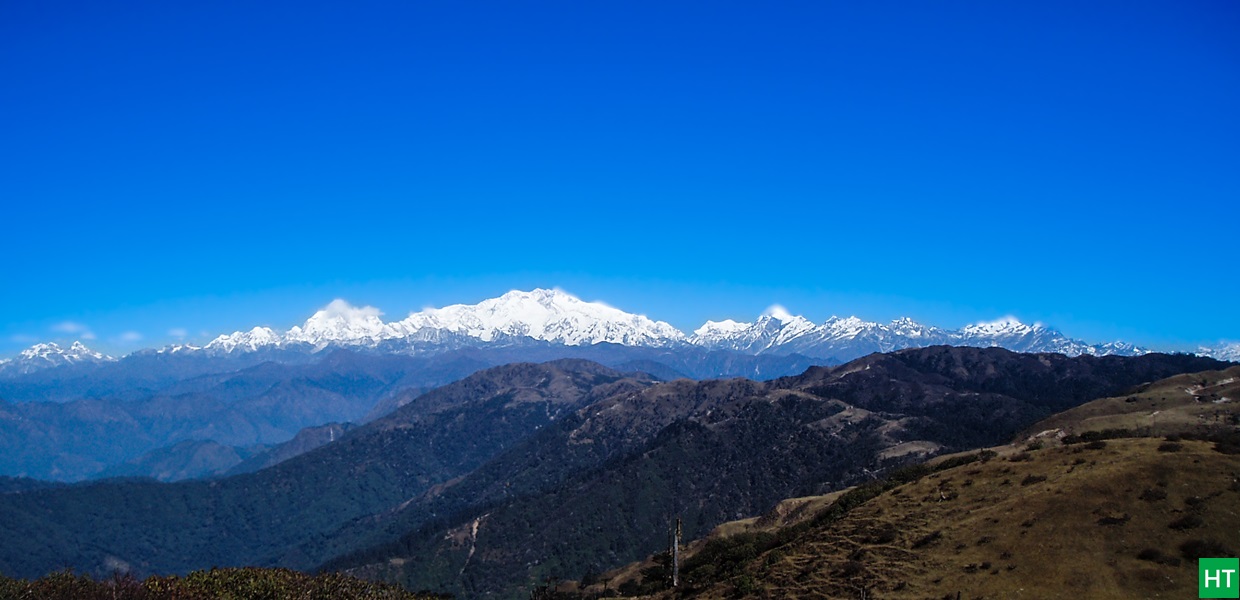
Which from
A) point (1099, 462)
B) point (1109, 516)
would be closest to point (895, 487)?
point (1099, 462)

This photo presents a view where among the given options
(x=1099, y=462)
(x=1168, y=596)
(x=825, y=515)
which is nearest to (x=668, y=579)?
(x=825, y=515)

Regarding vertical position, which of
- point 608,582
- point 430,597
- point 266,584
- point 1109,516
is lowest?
point 608,582

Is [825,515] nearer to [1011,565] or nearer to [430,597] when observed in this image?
[1011,565]

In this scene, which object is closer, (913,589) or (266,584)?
(913,589)

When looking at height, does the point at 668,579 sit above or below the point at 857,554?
below

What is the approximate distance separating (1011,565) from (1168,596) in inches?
467

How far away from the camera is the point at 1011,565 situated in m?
68.6

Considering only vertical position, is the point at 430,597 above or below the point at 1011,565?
below

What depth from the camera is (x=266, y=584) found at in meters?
94.8

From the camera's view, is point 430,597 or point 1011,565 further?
point 430,597

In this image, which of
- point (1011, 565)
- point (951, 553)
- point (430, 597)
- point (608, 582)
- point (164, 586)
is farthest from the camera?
point (608, 582)

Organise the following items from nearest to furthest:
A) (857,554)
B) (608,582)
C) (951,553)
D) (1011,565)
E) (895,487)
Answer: (1011,565)
(951,553)
(857,554)
(895,487)
(608,582)

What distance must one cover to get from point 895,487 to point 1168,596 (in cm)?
4774

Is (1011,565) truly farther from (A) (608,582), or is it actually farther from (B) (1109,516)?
(A) (608,582)
